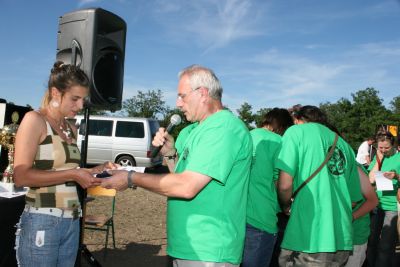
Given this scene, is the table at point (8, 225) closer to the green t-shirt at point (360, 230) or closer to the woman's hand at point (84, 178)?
the woman's hand at point (84, 178)

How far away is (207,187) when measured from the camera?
1.70 m

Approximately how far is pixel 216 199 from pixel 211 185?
6cm

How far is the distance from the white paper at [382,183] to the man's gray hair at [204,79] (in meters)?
2.63

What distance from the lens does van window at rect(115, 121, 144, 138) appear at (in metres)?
12.4

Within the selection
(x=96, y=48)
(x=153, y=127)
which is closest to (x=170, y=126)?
(x=96, y=48)

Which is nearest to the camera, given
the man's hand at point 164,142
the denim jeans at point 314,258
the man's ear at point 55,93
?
the man's ear at point 55,93

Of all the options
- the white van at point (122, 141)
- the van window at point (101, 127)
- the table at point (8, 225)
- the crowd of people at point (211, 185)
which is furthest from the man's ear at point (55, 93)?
the van window at point (101, 127)

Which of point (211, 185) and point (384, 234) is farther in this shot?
point (384, 234)

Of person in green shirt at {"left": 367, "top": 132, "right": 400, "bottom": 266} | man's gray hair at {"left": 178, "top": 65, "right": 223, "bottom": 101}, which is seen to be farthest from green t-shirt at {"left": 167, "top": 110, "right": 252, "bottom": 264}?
person in green shirt at {"left": 367, "top": 132, "right": 400, "bottom": 266}

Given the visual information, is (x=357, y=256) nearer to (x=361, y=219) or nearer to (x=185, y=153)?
(x=361, y=219)

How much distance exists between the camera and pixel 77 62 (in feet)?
10.2

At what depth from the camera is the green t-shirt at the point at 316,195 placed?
2195 millimetres

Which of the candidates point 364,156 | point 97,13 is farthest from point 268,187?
point 364,156

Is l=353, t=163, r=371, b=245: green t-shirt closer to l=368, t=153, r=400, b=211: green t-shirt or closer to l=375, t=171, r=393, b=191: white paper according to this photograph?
l=375, t=171, r=393, b=191: white paper
